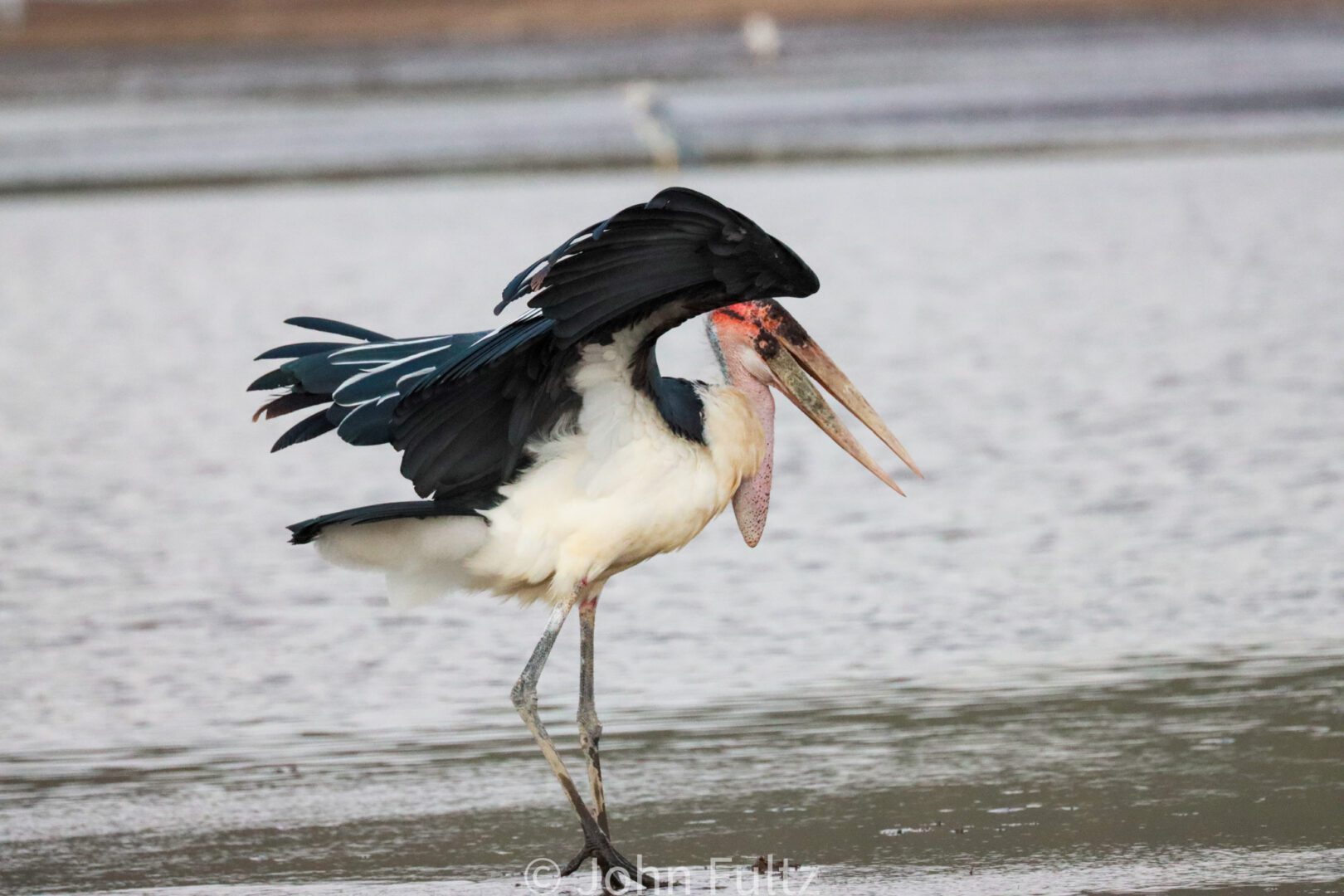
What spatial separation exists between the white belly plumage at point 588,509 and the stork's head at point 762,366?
19cm

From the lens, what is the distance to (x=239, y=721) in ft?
19.7

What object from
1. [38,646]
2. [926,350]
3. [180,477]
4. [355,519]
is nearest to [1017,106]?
[926,350]

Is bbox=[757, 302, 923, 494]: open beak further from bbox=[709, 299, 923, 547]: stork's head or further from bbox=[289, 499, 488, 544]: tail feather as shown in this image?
bbox=[289, 499, 488, 544]: tail feather

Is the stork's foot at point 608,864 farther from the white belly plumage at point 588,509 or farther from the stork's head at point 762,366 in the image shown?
the stork's head at point 762,366

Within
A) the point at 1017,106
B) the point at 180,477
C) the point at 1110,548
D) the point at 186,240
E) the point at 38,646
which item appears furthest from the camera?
the point at 1017,106

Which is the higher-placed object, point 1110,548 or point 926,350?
point 926,350

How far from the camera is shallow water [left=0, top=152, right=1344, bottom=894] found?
4832 millimetres

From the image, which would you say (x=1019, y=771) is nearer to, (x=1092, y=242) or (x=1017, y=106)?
(x=1092, y=242)

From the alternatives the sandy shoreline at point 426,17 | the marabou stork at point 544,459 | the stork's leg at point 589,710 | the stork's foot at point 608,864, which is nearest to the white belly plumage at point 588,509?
the marabou stork at point 544,459

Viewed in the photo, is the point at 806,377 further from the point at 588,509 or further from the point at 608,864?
the point at 608,864

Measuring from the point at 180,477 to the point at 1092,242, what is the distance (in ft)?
27.5

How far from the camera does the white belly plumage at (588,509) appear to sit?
15.8 ft

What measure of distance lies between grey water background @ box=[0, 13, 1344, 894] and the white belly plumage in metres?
0.59

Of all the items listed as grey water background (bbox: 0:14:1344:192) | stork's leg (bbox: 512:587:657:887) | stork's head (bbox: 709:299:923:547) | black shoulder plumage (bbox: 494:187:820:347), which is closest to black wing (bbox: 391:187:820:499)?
black shoulder plumage (bbox: 494:187:820:347)
